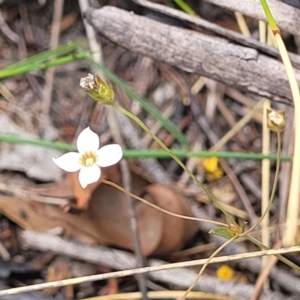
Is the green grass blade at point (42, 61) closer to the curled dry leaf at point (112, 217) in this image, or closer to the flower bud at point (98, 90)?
the curled dry leaf at point (112, 217)

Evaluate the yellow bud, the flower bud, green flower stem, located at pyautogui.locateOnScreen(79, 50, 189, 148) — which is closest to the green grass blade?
green flower stem, located at pyautogui.locateOnScreen(79, 50, 189, 148)

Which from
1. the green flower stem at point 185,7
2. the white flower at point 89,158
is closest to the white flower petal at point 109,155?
the white flower at point 89,158

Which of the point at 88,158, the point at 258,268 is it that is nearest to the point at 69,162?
the point at 88,158

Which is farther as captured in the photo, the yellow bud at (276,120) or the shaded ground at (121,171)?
the shaded ground at (121,171)

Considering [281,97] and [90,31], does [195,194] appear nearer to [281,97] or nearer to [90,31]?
[281,97]

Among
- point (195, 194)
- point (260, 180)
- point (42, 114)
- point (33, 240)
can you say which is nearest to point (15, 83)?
point (42, 114)

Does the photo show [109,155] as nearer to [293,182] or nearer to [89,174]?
[89,174]

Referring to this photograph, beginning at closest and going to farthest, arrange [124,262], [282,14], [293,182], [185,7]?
[293,182] < [282,14] < [124,262] < [185,7]
